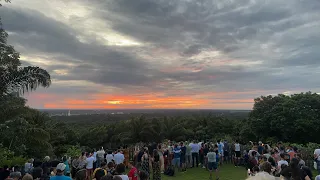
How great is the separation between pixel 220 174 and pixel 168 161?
2772mm

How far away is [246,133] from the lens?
28188 mm

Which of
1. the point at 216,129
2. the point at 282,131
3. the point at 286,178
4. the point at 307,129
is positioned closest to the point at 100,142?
the point at 216,129

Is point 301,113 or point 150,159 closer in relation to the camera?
point 150,159

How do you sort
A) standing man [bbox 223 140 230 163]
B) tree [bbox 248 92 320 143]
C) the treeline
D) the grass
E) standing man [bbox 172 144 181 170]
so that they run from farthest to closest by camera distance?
tree [bbox 248 92 320 143]
standing man [bbox 223 140 230 163]
standing man [bbox 172 144 181 170]
the grass
the treeline

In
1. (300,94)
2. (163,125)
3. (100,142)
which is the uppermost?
(300,94)

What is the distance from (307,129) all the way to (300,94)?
476 centimetres

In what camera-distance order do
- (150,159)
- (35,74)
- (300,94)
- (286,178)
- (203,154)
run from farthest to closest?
(300,94) < (203,154) < (35,74) < (150,159) < (286,178)

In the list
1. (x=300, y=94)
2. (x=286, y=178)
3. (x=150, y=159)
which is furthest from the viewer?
(x=300, y=94)

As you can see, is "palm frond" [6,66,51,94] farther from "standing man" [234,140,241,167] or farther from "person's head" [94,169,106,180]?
"standing man" [234,140,241,167]

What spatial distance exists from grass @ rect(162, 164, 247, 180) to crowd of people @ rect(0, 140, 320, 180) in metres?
0.35

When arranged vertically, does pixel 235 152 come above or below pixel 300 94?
below

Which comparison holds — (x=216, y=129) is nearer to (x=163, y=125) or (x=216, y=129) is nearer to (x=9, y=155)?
(x=163, y=125)

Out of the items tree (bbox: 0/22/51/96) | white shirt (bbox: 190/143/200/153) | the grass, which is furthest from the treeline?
white shirt (bbox: 190/143/200/153)

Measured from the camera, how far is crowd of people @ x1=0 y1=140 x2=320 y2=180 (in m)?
7.45
